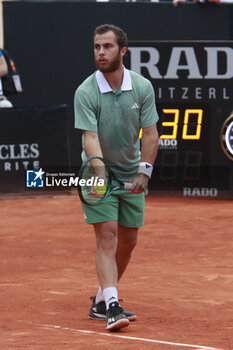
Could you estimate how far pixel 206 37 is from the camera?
12.7m

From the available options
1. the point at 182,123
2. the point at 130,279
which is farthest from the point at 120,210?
the point at 182,123

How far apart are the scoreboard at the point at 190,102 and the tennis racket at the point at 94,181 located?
627cm

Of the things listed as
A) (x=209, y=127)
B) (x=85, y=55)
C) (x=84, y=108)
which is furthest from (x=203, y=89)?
(x=84, y=108)

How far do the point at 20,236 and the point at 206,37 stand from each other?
428 cm

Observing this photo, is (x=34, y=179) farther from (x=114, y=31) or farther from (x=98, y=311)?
(x=114, y=31)

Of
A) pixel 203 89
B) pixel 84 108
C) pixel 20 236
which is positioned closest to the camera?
pixel 84 108

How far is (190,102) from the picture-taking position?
1227 cm

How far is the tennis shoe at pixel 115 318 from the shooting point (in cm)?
572

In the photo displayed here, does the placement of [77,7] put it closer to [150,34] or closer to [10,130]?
[150,34]

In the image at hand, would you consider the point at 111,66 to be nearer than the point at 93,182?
No

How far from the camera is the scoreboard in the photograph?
12.2m

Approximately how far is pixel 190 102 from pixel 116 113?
638cm

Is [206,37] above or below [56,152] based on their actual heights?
above

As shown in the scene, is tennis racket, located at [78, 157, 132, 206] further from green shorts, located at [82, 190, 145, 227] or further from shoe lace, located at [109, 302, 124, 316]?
shoe lace, located at [109, 302, 124, 316]
